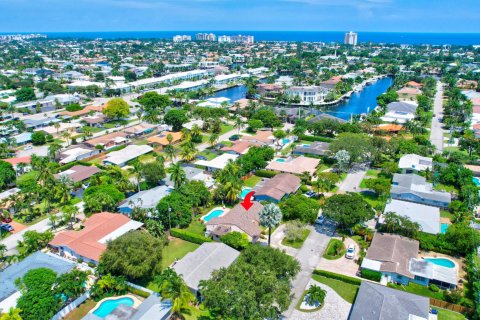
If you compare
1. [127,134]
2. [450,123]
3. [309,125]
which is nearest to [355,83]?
[450,123]

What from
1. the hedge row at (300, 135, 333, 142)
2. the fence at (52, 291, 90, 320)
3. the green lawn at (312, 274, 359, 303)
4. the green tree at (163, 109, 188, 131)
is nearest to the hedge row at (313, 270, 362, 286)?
the green lawn at (312, 274, 359, 303)

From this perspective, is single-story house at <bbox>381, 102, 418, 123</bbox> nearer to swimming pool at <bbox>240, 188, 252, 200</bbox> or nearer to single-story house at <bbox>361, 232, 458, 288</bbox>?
swimming pool at <bbox>240, 188, 252, 200</bbox>

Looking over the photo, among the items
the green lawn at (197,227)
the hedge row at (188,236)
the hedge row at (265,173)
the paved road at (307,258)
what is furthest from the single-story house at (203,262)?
the hedge row at (265,173)

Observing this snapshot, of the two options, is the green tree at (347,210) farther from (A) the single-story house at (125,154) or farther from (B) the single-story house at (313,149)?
(A) the single-story house at (125,154)

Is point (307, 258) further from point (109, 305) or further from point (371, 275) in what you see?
point (109, 305)

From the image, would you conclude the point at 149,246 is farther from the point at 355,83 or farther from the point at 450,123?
the point at 355,83
